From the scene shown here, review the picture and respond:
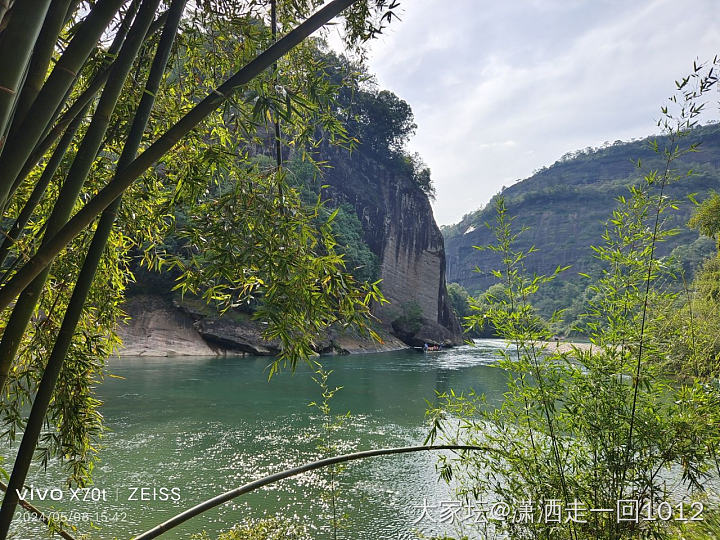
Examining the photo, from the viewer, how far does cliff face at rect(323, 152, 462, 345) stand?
2741cm

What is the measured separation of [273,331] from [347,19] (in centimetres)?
124

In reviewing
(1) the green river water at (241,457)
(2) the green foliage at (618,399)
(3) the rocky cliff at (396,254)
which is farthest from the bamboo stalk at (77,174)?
(3) the rocky cliff at (396,254)

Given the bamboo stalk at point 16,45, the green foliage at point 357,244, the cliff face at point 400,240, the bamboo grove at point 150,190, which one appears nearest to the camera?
the bamboo stalk at point 16,45

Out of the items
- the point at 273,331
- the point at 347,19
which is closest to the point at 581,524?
the point at 273,331

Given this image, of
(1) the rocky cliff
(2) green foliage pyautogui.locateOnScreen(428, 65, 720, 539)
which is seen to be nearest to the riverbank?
(1) the rocky cliff

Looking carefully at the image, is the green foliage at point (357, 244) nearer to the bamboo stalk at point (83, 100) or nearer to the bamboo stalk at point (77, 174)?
the bamboo stalk at point (83, 100)

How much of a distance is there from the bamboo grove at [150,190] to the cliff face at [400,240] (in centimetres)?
2458

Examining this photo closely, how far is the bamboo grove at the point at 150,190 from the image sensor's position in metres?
1.00

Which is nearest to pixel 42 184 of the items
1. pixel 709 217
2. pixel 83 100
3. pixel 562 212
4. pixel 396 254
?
pixel 83 100

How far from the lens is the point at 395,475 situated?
5258mm

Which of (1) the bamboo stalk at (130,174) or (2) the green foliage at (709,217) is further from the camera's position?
(2) the green foliage at (709,217)

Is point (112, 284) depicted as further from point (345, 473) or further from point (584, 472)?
point (345, 473)

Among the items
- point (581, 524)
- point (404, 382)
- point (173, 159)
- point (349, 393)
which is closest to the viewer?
point (581, 524)

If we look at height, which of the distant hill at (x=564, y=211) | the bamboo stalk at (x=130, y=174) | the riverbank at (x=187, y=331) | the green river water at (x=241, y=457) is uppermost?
the distant hill at (x=564, y=211)
